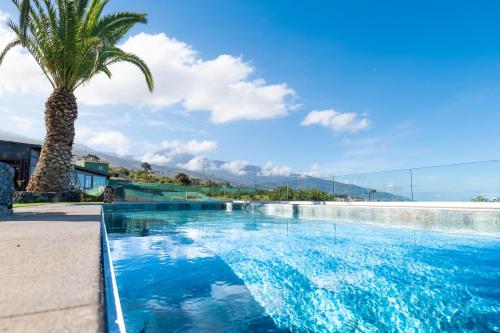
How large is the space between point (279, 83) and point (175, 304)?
1043 inches

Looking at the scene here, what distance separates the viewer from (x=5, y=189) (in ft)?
20.8

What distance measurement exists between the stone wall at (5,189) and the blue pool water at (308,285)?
2.22 m

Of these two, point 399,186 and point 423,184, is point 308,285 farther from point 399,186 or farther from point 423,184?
point 399,186

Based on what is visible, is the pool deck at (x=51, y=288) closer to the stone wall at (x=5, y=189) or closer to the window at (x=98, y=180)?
the stone wall at (x=5, y=189)

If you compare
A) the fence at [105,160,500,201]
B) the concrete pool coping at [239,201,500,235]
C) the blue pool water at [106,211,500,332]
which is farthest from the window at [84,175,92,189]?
the blue pool water at [106,211,500,332]

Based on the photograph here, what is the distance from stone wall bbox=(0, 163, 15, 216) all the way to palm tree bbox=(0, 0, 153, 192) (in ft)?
19.2

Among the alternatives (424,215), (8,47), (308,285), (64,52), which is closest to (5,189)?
(308,285)

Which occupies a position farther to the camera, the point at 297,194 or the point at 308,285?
the point at 297,194

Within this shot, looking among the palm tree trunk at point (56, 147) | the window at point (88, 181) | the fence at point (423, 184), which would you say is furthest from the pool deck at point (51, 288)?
the window at point (88, 181)

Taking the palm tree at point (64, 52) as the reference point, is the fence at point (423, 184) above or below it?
below

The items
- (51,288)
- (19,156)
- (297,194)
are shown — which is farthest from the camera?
(297,194)

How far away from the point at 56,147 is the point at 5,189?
21.3ft

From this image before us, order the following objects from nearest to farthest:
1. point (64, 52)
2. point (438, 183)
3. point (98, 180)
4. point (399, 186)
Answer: point (64, 52)
point (438, 183)
point (399, 186)
point (98, 180)

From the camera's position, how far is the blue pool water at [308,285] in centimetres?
274
